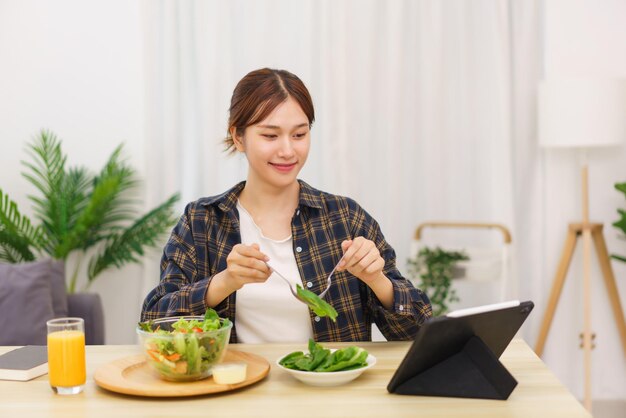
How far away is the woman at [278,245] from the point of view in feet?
7.15

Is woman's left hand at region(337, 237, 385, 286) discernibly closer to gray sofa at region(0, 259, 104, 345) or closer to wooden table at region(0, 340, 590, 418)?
wooden table at region(0, 340, 590, 418)

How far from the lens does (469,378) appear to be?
167 centimetres

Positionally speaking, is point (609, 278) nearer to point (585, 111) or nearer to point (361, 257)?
point (585, 111)

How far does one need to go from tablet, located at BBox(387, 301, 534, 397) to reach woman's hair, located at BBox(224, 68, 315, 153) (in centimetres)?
85

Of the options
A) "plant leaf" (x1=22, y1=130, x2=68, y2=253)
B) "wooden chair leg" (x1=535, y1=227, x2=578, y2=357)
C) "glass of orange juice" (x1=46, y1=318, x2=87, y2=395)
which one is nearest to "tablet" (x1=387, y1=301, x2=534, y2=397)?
"glass of orange juice" (x1=46, y1=318, x2=87, y2=395)

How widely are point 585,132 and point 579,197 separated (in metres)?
0.47

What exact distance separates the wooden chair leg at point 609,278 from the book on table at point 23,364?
270 centimetres

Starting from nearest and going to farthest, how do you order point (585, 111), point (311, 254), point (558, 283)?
1. point (311, 254)
2. point (585, 111)
3. point (558, 283)

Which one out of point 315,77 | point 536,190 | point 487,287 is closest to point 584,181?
point 536,190

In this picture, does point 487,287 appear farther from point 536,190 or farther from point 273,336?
point 273,336

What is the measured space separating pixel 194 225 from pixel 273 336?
378 mm

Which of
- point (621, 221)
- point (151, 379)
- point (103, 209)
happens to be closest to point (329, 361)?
point (151, 379)

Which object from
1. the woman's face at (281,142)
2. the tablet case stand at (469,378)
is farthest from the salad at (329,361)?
the woman's face at (281,142)

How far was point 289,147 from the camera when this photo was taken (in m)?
2.22
